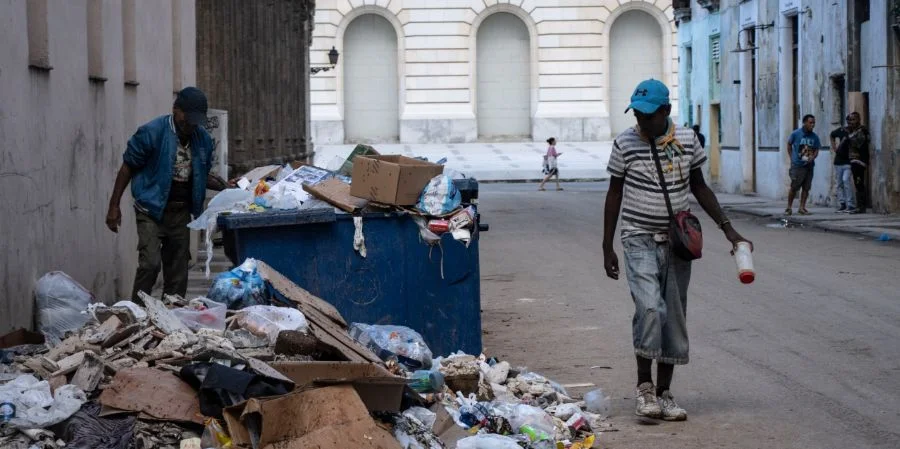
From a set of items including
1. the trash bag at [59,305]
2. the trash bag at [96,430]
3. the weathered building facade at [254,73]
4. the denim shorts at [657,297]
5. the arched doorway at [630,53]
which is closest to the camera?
the trash bag at [96,430]

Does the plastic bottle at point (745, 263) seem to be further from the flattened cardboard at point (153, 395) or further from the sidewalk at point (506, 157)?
the sidewalk at point (506, 157)

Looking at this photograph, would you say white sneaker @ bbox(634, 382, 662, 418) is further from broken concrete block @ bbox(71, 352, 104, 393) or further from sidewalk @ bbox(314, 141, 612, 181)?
sidewalk @ bbox(314, 141, 612, 181)

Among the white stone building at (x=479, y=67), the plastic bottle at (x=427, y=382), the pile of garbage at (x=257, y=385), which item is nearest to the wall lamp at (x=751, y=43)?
the white stone building at (x=479, y=67)

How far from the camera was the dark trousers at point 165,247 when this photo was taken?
1013cm

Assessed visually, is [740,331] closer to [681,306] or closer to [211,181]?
[681,306]

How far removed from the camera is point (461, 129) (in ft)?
182

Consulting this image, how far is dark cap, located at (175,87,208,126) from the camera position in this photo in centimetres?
993

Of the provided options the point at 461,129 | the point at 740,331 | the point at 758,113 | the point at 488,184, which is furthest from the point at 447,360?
the point at 461,129

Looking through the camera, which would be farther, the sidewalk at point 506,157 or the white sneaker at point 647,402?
the sidewalk at point 506,157

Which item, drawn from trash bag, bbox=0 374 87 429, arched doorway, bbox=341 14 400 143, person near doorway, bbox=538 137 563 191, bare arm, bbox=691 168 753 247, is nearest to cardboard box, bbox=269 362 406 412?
trash bag, bbox=0 374 87 429

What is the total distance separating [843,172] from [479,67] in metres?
32.9

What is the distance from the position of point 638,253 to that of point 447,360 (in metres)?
1.56

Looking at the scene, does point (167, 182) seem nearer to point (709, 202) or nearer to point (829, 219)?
point (709, 202)

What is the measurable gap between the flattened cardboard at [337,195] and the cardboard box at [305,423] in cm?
309
